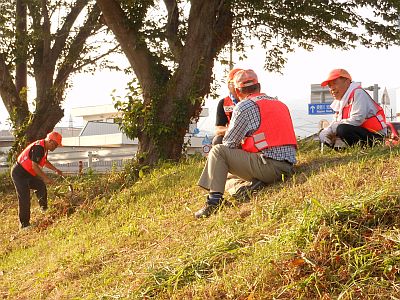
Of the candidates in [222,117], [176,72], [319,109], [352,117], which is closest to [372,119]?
[352,117]

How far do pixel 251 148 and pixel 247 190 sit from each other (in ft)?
1.76

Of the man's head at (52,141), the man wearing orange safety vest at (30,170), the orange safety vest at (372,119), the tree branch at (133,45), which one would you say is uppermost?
the tree branch at (133,45)

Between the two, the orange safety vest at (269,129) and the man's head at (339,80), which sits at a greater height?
the man's head at (339,80)

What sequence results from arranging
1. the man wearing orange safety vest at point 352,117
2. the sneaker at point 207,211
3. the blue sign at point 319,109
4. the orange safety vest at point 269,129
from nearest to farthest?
the sneaker at point 207,211, the orange safety vest at point 269,129, the man wearing orange safety vest at point 352,117, the blue sign at point 319,109

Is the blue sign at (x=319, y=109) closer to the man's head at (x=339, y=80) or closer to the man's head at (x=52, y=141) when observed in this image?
the man's head at (x=52, y=141)

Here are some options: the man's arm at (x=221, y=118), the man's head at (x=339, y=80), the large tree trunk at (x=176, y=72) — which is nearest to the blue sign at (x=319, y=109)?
the large tree trunk at (x=176, y=72)

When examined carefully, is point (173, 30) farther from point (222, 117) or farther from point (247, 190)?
point (247, 190)

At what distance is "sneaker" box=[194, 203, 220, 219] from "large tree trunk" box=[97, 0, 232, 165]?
220 inches

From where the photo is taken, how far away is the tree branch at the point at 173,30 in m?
14.7

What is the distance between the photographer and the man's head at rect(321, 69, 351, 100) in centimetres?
913

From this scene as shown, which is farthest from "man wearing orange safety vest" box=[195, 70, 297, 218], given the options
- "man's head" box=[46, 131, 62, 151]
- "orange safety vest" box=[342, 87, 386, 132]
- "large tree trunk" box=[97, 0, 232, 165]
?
"man's head" box=[46, 131, 62, 151]

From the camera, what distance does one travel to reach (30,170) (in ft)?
42.1

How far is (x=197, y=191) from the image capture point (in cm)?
962

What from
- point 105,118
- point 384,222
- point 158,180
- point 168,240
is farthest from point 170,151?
point 105,118
